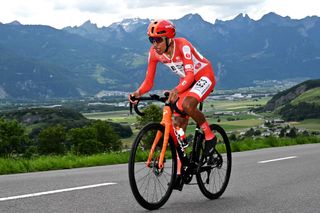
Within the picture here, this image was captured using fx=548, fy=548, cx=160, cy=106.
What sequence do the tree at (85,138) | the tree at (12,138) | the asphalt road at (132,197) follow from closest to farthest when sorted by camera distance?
the asphalt road at (132,197)
the tree at (85,138)
the tree at (12,138)

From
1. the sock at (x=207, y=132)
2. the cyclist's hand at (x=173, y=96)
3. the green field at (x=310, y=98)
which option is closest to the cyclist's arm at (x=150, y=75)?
→ the cyclist's hand at (x=173, y=96)

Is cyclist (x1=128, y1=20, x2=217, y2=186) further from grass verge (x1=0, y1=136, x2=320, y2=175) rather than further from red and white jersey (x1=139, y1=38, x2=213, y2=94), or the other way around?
grass verge (x1=0, y1=136, x2=320, y2=175)

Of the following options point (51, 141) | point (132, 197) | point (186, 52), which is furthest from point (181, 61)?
point (51, 141)

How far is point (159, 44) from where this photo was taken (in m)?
6.43

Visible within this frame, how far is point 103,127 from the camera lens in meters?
85.4

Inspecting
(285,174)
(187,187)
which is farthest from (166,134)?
(285,174)

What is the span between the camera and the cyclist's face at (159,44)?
6396 millimetres

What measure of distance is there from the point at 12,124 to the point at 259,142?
6410cm

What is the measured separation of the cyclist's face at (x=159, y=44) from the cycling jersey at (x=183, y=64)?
0.11 m

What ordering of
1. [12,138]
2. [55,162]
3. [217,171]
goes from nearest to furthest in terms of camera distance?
1. [217,171]
2. [55,162]
3. [12,138]

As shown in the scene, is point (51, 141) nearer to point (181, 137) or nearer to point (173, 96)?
point (181, 137)

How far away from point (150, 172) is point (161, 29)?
1.64 m

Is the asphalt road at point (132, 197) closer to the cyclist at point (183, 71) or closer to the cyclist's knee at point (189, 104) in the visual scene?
the cyclist at point (183, 71)

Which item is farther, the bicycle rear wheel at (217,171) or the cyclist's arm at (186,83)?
the bicycle rear wheel at (217,171)
